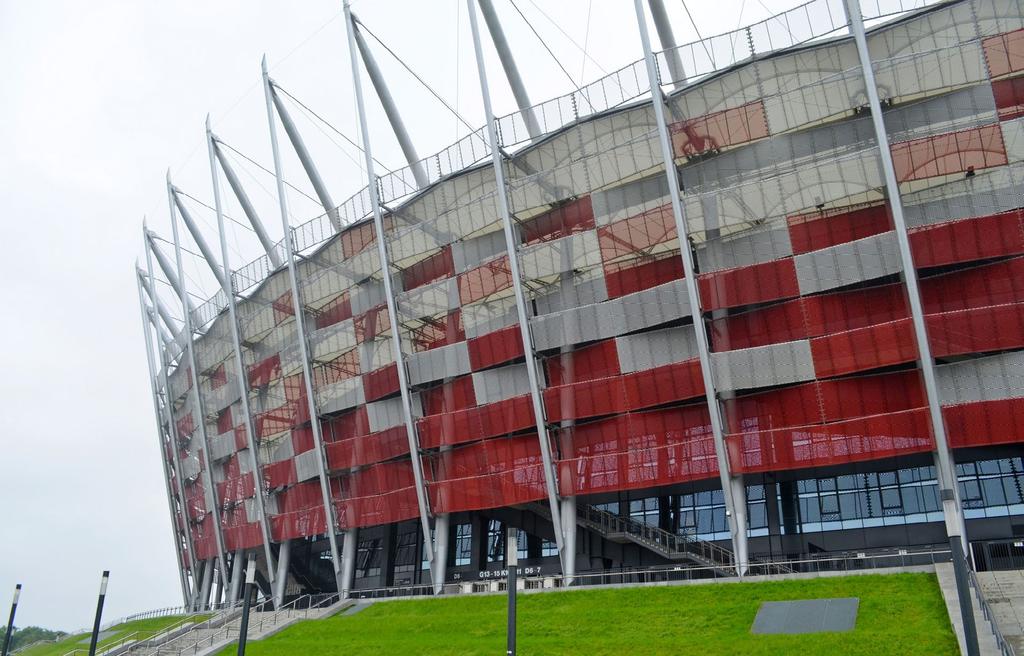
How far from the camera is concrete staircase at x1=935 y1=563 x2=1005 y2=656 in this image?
21250mm

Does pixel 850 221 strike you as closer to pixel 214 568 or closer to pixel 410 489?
pixel 410 489

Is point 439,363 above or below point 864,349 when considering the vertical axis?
above

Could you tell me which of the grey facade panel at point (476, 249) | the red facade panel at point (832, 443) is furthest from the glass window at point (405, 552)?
the red facade panel at point (832, 443)

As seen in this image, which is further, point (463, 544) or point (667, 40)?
point (463, 544)

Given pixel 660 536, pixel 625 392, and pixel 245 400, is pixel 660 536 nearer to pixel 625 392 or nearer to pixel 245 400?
pixel 625 392

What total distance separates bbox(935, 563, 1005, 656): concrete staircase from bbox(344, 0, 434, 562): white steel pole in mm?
25594

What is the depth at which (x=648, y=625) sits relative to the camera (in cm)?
3061

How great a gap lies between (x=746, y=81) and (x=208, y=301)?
47.4 meters

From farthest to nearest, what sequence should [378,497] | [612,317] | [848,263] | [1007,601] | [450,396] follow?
[378,497] → [450,396] → [612,317] → [848,263] → [1007,601]

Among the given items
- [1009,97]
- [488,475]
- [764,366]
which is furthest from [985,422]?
[488,475]

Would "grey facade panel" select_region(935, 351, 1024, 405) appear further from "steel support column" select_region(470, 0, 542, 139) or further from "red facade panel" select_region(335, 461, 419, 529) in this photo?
"red facade panel" select_region(335, 461, 419, 529)

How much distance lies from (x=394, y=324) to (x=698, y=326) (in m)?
17.6

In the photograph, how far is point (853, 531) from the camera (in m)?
41.0

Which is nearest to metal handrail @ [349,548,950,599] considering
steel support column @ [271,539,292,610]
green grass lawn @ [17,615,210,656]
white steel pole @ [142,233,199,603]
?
steel support column @ [271,539,292,610]
